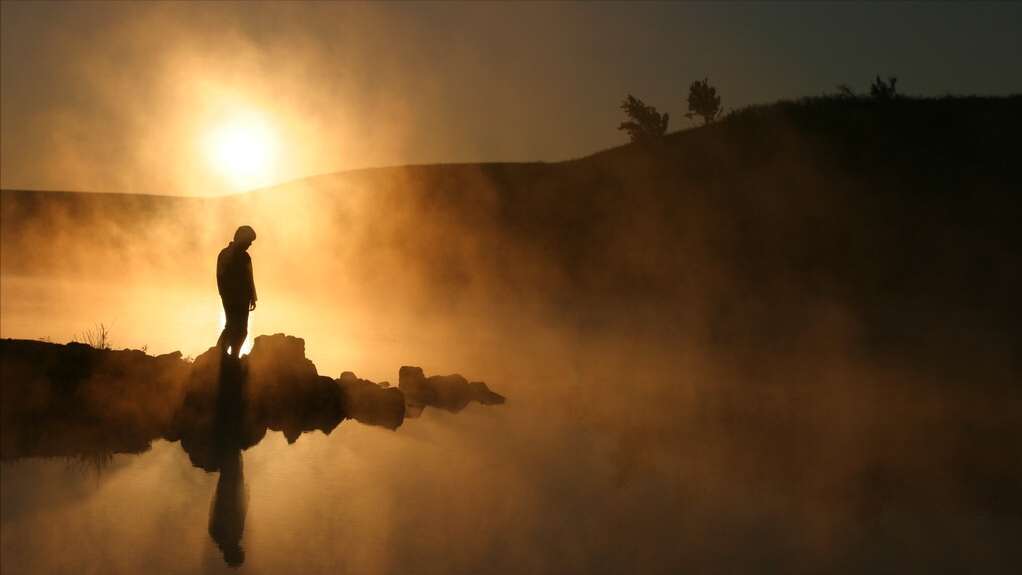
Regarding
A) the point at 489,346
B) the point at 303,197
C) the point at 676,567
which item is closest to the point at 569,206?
the point at 303,197

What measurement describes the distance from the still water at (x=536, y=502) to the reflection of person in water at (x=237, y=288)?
51.2 inches

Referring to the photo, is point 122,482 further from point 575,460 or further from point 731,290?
point 731,290

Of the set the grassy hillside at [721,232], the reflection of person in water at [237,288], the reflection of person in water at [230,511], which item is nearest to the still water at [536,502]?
the reflection of person in water at [230,511]

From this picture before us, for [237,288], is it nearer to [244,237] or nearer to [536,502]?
[244,237]

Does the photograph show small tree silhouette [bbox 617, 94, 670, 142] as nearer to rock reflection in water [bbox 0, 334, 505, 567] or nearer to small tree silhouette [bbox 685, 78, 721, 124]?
small tree silhouette [bbox 685, 78, 721, 124]

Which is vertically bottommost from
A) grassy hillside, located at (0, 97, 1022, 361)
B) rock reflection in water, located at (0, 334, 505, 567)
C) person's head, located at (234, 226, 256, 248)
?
rock reflection in water, located at (0, 334, 505, 567)

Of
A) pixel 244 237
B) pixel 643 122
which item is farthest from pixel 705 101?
pixel 244 237

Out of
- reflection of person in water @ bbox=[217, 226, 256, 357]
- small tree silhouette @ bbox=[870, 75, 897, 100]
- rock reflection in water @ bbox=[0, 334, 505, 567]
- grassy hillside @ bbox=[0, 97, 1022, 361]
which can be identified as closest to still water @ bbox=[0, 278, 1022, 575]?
rock reflection in water @ bbox=[0, 334, 505, 567]

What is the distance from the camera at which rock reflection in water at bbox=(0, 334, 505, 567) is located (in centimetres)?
822

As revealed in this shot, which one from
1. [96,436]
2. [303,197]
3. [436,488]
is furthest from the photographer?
[303,197]

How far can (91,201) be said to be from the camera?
75.9 metres

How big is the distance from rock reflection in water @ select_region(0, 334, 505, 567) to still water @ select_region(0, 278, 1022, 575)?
229 millimetres

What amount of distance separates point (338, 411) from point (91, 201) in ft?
239

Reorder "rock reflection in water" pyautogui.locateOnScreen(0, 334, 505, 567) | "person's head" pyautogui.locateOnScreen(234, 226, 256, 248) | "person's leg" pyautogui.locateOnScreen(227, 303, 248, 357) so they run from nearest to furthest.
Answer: "rock reflection in water" pyautogui.locateOnScreen(0, 334, 505, 567) → "person's leg" pyautogui.locateOnScreen(227, 303, 248, 357) → "person's head" pyautogui.locateOnScreen(234, 226, 256, 248)
